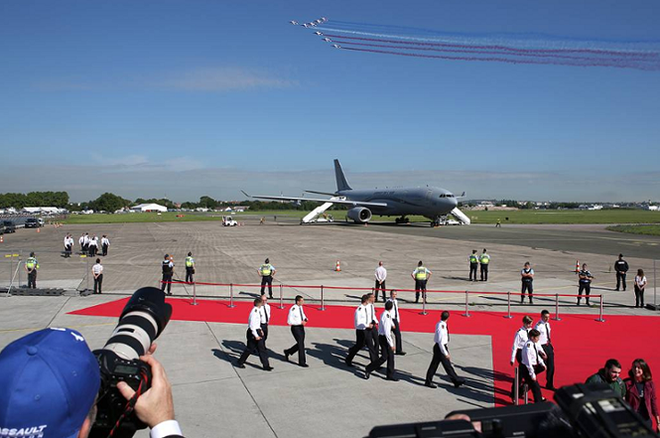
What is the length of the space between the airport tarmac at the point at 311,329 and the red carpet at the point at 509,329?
0.50 meters

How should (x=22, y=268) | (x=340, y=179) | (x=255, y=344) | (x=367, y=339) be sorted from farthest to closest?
(x=340, y=179) < (x=22, y=268) < (x=367, y=339) < (x=255, y=344)

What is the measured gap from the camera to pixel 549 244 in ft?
Result: 125

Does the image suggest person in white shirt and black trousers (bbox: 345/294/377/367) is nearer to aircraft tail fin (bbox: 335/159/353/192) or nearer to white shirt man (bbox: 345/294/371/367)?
white shirt man (bbox: 345/294/371/367)

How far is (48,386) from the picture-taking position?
5.36 ft

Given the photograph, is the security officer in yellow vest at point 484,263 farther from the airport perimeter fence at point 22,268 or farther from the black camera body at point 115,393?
the black camera body at point 115,393

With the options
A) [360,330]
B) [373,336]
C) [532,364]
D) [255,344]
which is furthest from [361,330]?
[532,364]

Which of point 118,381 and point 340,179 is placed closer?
point 118,381

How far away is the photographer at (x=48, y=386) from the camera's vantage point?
1.60m

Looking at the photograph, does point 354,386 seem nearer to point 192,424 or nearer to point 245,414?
point 245,414

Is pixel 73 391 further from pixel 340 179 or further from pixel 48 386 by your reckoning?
pixel 340 179

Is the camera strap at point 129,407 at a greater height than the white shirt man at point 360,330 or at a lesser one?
greater

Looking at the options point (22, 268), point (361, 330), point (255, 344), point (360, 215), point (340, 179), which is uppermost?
point (340, 179)

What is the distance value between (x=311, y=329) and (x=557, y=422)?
1202cm

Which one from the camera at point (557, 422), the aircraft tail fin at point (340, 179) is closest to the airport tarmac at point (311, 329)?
the camera at point (557, 422)
